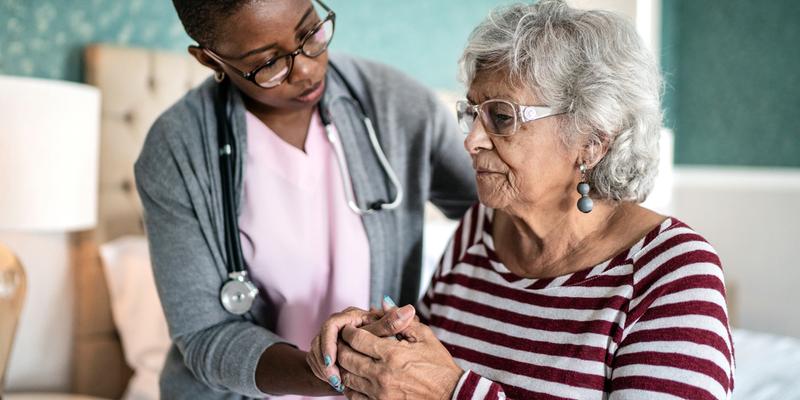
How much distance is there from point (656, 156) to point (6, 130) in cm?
162

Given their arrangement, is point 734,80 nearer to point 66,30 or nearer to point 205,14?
point 66,30

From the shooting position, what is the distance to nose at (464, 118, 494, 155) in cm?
127

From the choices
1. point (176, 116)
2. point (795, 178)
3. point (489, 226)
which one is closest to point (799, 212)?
point (795, 178)

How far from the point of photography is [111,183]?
2541 mm

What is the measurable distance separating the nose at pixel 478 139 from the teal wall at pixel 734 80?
339 centimetres

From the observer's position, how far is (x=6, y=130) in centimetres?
198

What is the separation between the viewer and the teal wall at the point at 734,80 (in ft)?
14.7

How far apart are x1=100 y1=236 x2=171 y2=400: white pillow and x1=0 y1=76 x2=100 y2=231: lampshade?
0.32 meters

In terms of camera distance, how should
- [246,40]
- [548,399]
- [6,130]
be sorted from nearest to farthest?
1. [548,399]
2. [246,40]
3. [6,130]

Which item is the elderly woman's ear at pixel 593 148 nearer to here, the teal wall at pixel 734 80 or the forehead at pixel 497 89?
the forehead at pixel 497 89

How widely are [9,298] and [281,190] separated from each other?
2.66 ft

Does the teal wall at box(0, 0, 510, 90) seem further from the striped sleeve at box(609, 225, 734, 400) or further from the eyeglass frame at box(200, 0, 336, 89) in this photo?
the striped sleeve at box(609, 225, 734, 400)

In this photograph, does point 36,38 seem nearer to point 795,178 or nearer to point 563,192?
point 563,192

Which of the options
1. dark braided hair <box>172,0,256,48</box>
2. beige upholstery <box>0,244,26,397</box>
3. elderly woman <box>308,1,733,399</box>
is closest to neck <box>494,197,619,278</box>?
elderly woman <box>308,1,733,399</box>
